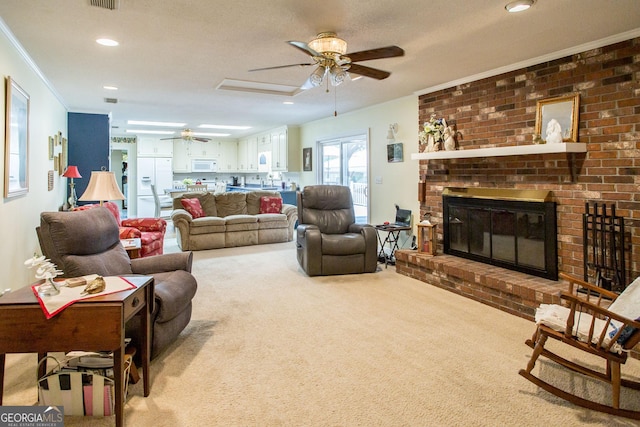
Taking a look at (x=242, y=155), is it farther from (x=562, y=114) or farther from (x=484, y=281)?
(x=562, y=114)

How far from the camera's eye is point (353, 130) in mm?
7055

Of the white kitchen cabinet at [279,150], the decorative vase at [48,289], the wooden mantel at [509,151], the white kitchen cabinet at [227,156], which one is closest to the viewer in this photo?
the decorative vase at [48,289]

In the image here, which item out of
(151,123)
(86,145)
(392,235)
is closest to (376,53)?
(392,235)

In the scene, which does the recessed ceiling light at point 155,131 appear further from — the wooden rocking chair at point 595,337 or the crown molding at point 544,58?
the wooden rocking chair at point 595,337

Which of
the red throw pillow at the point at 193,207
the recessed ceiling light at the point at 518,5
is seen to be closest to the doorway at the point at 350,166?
the red throw pillow at the point at 193,207

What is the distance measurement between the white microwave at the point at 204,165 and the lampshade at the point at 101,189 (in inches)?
328

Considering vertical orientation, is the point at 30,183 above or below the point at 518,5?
below

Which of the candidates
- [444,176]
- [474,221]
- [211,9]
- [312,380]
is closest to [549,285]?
[474,221]

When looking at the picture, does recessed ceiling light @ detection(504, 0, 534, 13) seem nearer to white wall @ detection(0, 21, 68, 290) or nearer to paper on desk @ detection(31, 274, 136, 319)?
paper on desk @ detection(31, 274, 136, 319)

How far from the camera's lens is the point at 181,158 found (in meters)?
11.9

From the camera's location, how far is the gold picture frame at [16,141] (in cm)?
332

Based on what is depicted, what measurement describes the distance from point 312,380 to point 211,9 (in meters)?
2.55

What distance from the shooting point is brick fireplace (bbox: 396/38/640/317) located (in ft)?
10.7

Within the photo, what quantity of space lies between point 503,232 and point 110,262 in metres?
3.77
